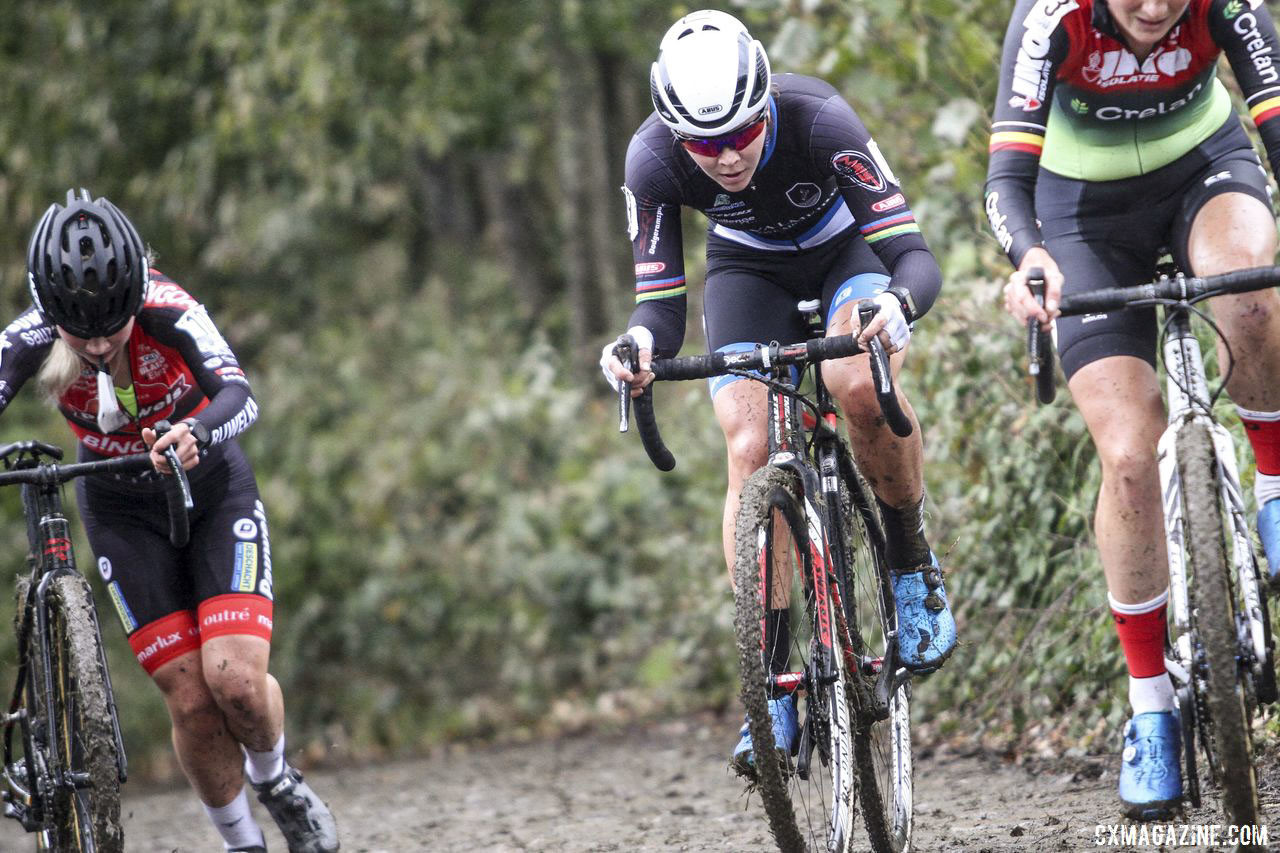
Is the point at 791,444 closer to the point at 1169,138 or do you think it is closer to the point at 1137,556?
the point at 1137,556

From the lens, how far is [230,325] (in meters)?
17.3

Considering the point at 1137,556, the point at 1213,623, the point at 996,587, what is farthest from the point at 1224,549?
the point at 996,587

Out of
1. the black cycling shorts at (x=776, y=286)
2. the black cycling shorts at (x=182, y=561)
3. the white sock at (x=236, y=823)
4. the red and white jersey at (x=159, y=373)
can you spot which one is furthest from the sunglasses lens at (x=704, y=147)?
the white sock at (x=236, y=823)

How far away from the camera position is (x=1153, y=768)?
4.34 m

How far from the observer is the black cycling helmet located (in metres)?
5.21

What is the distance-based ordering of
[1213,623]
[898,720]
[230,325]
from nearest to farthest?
[1213,623], [898,720], [230,325]

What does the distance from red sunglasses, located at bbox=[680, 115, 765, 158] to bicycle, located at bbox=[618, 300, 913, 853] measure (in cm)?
61

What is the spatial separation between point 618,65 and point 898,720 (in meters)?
13.4

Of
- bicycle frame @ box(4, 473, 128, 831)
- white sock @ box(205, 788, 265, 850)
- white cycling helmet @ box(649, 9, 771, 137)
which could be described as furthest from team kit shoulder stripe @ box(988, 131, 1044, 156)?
white sock @ box(205, 788, 265, 850)

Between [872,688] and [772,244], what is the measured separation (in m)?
1.50

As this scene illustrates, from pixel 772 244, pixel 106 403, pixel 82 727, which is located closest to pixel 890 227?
pixel 772 244

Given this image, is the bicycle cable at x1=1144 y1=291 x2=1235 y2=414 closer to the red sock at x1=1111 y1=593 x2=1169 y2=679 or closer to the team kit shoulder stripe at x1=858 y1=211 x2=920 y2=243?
the red sock at x1=1111 y1=593 x2=1169 y2=679

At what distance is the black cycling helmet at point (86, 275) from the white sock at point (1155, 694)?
3459 mm

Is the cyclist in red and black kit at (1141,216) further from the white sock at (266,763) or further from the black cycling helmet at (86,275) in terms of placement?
the white sock at (266,763)
